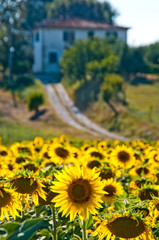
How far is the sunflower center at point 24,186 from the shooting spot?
10.8 ft

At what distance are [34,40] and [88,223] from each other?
6457 cm

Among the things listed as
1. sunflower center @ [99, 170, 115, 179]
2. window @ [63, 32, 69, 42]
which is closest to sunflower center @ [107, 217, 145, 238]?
sunflower center @ [99, 170, 115, 179]

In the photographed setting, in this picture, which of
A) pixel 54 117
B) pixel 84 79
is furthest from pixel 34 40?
pixel 54 117

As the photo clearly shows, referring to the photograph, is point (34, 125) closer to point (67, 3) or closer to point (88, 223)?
point (88, 223)

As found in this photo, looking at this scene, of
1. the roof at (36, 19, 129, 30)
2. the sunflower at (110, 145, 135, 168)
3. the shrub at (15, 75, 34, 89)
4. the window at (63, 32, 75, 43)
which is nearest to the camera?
the sunflower at (110, 145, 135, 168)

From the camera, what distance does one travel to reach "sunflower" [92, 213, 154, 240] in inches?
109

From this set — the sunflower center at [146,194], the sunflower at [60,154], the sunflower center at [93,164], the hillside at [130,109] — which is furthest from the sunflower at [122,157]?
the hillside at [130,109]

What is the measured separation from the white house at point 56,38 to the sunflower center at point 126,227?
6004 cm

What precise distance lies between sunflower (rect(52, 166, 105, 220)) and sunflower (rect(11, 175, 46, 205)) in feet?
1.13

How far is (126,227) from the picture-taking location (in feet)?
9.05

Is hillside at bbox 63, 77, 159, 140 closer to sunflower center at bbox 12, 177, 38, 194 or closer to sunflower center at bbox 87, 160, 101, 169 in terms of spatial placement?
sunflower center at bbox 87, 160, 101, 169

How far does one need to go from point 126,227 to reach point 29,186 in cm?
92

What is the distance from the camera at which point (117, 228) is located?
109 inches

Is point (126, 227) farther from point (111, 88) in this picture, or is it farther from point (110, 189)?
point (111, 88)
